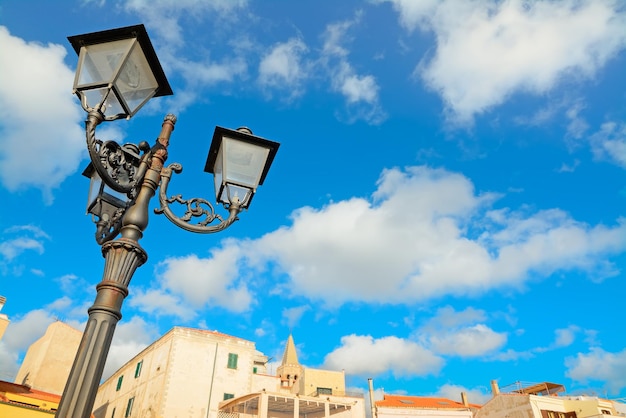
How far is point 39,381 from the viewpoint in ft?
100

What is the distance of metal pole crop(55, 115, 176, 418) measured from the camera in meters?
2.71

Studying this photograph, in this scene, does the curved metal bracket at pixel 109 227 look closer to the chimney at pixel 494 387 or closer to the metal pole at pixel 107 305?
the metal pole at pixel 107 305

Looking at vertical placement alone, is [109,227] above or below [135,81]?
below

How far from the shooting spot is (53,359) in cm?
3155

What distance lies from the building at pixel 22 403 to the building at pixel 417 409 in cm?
2249

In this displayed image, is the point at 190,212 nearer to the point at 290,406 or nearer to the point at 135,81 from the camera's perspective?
the point at 135,81

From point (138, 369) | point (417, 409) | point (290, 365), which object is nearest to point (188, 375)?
point (138, 369)

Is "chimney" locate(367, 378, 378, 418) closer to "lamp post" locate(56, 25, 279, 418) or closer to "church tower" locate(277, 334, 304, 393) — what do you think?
"church tower" locate(277, 334, 304, 393)

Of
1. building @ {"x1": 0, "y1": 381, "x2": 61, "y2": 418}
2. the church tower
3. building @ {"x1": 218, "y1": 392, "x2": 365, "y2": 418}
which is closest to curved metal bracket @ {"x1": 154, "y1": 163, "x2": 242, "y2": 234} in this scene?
building @ {"x1": 0, "y1": 381, "x2": 61, "y2": 418}

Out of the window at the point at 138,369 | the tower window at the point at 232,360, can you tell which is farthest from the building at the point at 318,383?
the window at the point at 138,369

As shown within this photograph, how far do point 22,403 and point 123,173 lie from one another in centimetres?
1859

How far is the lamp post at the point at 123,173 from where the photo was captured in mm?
2928

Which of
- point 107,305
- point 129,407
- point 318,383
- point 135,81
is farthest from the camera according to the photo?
point 318,383

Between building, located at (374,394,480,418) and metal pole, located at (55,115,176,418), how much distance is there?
1293 inches
